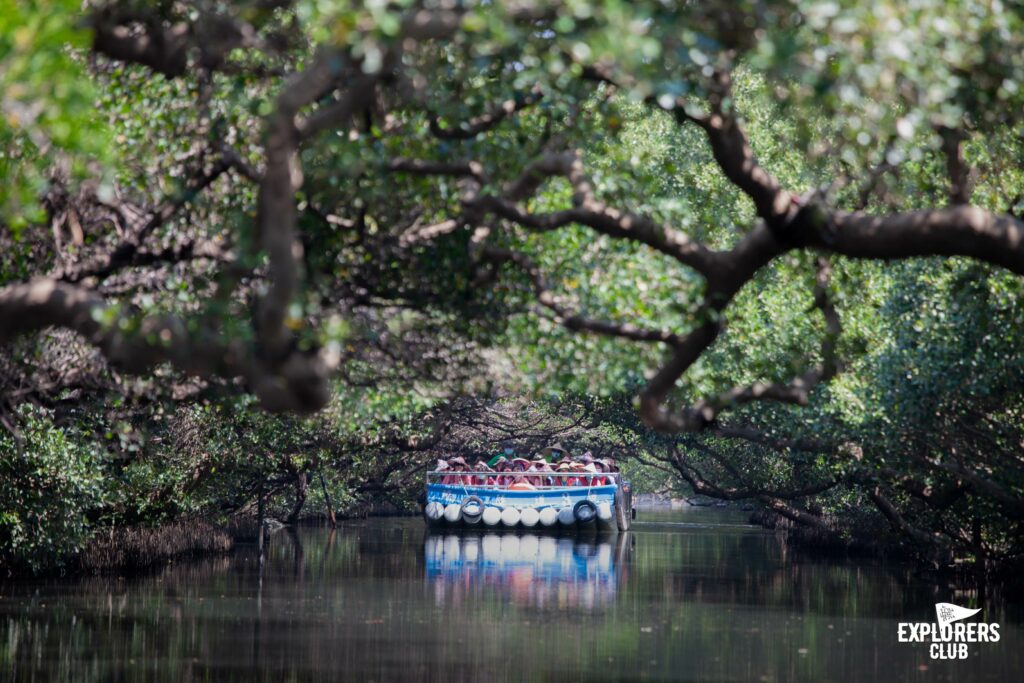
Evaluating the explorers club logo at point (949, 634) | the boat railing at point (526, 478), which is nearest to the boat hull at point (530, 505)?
the boat railing at point (526, 478)

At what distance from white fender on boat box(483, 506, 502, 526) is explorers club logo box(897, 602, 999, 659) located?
27.5 m

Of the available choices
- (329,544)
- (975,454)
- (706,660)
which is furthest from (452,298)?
(329,544)

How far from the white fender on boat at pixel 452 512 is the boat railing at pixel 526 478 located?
0.90 meters

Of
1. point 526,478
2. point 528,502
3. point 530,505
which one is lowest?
point 530,505

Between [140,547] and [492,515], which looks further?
[492,515]

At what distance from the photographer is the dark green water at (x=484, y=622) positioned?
15727mm

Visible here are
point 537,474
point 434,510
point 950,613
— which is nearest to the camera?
point 950,613

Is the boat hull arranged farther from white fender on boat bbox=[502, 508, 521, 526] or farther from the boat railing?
the boat railing

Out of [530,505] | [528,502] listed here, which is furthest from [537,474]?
[530,505]

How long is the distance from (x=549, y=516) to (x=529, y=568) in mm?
16686

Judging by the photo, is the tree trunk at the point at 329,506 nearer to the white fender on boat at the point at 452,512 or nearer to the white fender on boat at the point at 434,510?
the white fender on boat at the point at 434,510

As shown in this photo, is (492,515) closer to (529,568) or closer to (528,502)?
(528,502)

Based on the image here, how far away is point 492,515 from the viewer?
159ft

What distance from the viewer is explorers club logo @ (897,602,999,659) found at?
58.9 ft
